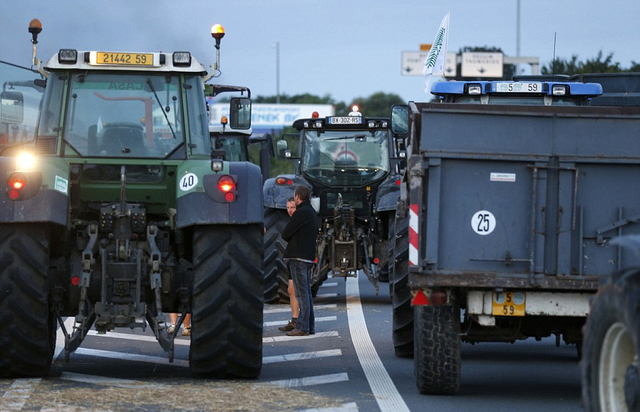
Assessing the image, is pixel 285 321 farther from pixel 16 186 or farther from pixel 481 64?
pixel 481 64

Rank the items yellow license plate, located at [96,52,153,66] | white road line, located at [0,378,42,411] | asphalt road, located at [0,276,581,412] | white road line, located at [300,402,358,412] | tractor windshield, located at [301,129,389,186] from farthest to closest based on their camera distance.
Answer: tractor windshield, located at [301,129,389,186]
yellow license plate, located at [96,52,153,66]
asphalt road, located at [0,276,581,412]
white road line, located at [300,402,358,412]
white road line, located at [0,378,42,411]

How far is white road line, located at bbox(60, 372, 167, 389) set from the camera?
10766 millimetres

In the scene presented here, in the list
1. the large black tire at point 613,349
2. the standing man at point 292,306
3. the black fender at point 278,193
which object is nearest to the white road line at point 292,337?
the standing man at point 292,306

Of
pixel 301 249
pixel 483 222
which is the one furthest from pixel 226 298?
pixel 301 249

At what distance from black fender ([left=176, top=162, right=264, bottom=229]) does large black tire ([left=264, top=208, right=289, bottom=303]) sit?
28.2 ft

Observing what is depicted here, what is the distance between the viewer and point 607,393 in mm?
7227

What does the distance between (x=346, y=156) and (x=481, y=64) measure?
132ft

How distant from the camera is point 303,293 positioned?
15.8 metres

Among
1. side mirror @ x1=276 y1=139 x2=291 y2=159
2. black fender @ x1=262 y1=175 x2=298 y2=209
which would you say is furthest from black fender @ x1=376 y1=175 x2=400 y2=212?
side mirror @ x1=276 y1=139 x2=291 y2=159

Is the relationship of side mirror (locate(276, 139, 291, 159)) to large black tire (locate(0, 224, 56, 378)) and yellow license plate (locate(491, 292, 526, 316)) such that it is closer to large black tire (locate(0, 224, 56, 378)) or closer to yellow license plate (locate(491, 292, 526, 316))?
large black tire (locate(0, 224, 56, 378))

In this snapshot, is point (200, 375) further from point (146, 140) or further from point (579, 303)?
point (579, 303)

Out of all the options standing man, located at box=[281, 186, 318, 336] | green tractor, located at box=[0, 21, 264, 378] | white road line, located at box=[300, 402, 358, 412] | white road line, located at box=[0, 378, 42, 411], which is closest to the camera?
white road line, located at box=[0, 378, 42, 411]

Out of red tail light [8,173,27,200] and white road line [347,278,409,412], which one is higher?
red tail light [8,173,27,200]

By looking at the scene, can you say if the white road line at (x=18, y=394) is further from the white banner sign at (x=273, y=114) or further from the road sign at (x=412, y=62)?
the white banner sign at (x=273, y=114)
